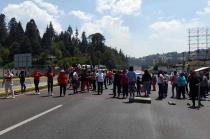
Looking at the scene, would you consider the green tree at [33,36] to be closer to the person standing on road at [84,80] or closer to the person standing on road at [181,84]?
the person standing on road at [84,80]

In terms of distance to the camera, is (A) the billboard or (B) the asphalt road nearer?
(B) the asphalt road

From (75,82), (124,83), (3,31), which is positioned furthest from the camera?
(3,31)

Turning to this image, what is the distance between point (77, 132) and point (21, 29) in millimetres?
173209

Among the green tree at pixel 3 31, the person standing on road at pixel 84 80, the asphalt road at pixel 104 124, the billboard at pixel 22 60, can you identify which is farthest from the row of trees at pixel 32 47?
the asphalt road at pixel 104 124

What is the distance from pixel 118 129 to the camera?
13.9m

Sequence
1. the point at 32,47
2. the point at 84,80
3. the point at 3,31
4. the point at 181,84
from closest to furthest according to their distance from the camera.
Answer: the point at 181,84
the point at 84,80
the point at 32,47
the point at 3,31

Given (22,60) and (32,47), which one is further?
(32,47)

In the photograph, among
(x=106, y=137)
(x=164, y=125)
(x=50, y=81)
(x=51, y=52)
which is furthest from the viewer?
(x=51, y=52)

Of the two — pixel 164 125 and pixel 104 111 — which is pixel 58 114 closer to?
pixel 104 111

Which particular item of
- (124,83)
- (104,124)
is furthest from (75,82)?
(104,124)

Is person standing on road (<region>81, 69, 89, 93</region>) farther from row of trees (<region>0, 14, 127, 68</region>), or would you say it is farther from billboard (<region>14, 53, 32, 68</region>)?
row of trees (<region>0, 14, 127, 68</region>)

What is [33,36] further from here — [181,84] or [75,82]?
[181,84]

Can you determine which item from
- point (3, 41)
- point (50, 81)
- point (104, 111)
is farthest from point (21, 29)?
point (104, 111)

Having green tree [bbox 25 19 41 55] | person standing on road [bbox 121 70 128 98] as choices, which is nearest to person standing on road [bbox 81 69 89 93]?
person standing on road [bbox 121 70 128 98]
